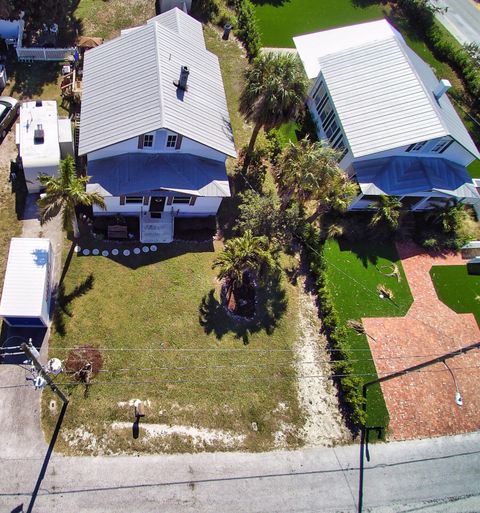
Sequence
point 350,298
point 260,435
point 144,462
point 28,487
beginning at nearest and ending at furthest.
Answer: point 28,487, point 144,462, point 260,435, point 350,298

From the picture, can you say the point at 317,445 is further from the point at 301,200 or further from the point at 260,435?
the point at 301,200

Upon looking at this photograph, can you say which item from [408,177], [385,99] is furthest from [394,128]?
[408,177]

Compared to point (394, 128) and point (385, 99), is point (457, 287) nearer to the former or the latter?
point (394, 128)

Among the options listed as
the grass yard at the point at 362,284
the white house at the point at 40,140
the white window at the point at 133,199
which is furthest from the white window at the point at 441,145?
the white house at the point at 40,140

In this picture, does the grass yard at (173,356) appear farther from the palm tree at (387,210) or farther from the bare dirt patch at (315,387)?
the palm tree at (387,210)

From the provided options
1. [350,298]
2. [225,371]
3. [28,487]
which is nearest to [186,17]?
[350,298]

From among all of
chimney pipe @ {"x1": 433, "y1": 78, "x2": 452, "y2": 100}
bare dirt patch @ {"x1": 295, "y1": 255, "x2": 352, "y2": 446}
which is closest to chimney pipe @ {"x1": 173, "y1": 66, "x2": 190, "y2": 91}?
bare dirt patch @ {"x1": 295, "y1": 255, "x2": 352, "y2": 446}
